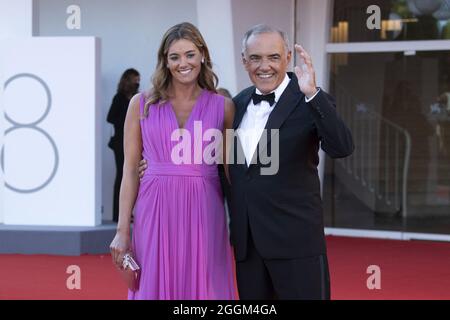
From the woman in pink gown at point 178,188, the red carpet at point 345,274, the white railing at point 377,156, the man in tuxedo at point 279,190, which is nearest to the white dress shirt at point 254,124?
the man in tuxedo at point 279,190

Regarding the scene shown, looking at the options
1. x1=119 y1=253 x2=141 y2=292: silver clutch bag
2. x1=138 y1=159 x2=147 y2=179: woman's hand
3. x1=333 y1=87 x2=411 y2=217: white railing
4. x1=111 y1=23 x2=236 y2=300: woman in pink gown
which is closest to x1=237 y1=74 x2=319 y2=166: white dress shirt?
x1=111 y1=23 x2=236 y2=300: woman in pink gown

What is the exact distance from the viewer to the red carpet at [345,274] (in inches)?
283

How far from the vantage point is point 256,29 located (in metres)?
3.57

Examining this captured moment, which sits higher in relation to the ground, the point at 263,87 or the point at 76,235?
the point at 263,87

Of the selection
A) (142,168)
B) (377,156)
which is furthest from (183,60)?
(377,156)

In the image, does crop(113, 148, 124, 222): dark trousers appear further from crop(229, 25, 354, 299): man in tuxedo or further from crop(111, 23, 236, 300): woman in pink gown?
crop(229, 25, 354, 299): man in tuxedo

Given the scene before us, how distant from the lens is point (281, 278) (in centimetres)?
354

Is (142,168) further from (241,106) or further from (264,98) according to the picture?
(264,98)

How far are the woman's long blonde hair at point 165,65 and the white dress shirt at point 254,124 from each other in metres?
0.30

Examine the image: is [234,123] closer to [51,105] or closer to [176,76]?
[176,76]

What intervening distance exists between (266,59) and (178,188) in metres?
0.65
